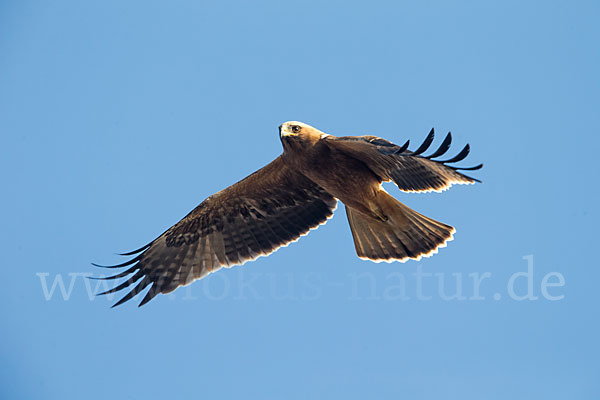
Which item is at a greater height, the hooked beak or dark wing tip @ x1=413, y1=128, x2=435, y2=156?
the hooked beak

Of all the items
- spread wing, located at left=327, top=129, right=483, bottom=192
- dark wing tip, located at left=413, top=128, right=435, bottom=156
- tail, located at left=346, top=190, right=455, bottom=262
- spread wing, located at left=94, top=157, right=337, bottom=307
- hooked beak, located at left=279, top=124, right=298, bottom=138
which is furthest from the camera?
spread wing, located at left=94, top=157, right=337, bottom=307

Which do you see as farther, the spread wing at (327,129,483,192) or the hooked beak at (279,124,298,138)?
the hooked beak at (279,124,298,138)

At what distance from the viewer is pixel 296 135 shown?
781cm

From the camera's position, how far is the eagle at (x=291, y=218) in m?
7.88

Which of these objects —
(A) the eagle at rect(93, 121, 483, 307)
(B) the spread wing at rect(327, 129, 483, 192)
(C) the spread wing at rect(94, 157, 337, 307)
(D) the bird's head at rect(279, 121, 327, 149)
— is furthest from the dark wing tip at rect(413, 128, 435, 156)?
(C) the spread wing at rect(94, 157, 337, 307)

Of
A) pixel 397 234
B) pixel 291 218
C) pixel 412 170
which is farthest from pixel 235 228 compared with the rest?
pixel 412 170

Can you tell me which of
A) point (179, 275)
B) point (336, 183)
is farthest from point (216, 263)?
point (336, 183)

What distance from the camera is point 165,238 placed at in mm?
9008

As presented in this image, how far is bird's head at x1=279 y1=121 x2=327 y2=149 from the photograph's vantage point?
25.6 ft

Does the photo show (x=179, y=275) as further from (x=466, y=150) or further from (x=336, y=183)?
(x=466, y=150)

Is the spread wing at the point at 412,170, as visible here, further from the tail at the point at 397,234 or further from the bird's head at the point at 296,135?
the tail at the point at 397,234

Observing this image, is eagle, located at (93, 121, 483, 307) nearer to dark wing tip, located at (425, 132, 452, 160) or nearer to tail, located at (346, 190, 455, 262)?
tail, located at (346, 190, 455, 262)

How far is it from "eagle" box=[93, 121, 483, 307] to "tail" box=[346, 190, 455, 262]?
1cm

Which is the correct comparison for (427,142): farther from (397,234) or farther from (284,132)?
(397,234)
